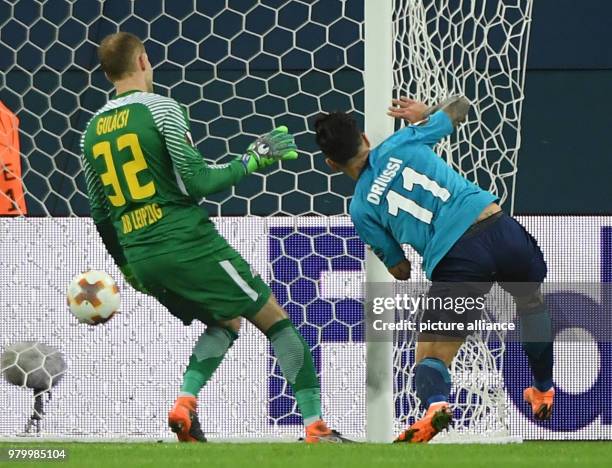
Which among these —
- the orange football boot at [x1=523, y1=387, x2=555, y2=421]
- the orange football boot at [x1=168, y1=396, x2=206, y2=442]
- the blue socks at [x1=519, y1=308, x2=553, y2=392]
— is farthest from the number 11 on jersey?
the orange football boot at [x1=168, y1=396, x2=206, y2=442]

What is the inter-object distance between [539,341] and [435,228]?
59 cm

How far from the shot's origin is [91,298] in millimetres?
5875

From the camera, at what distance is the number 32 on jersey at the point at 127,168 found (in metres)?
5.15

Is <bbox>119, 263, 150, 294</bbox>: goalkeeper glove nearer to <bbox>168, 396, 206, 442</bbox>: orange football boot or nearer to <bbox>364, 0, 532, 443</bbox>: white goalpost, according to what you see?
<bbox>168, 396, 206, 442</bbox>: orange football boot

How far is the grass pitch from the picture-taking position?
3.94 metres

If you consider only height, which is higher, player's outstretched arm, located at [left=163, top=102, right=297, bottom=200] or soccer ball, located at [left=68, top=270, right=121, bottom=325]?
player's outstretched arm, located at [left=163, top=102, right=297, bottom=200]

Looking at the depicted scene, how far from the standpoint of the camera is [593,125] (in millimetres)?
9367

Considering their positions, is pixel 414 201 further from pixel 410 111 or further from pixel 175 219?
pixel 175 219

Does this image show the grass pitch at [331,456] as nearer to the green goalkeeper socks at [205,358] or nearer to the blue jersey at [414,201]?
the green goalkeeper socks at [205,358]

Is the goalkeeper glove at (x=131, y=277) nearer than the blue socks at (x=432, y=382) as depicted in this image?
No

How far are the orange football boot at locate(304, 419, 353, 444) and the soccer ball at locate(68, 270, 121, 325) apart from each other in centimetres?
117

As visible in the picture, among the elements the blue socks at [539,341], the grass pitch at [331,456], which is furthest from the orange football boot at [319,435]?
the blue socks at [539,341]

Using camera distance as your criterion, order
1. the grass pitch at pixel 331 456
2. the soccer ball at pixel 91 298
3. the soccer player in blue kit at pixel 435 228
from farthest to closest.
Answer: the soccer ball at pixel 91 298
the soccer player in blue kit at pixel 435 228
the grass pitch at pixel 331 456

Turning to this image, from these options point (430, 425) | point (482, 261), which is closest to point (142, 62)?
point (482, 261)
